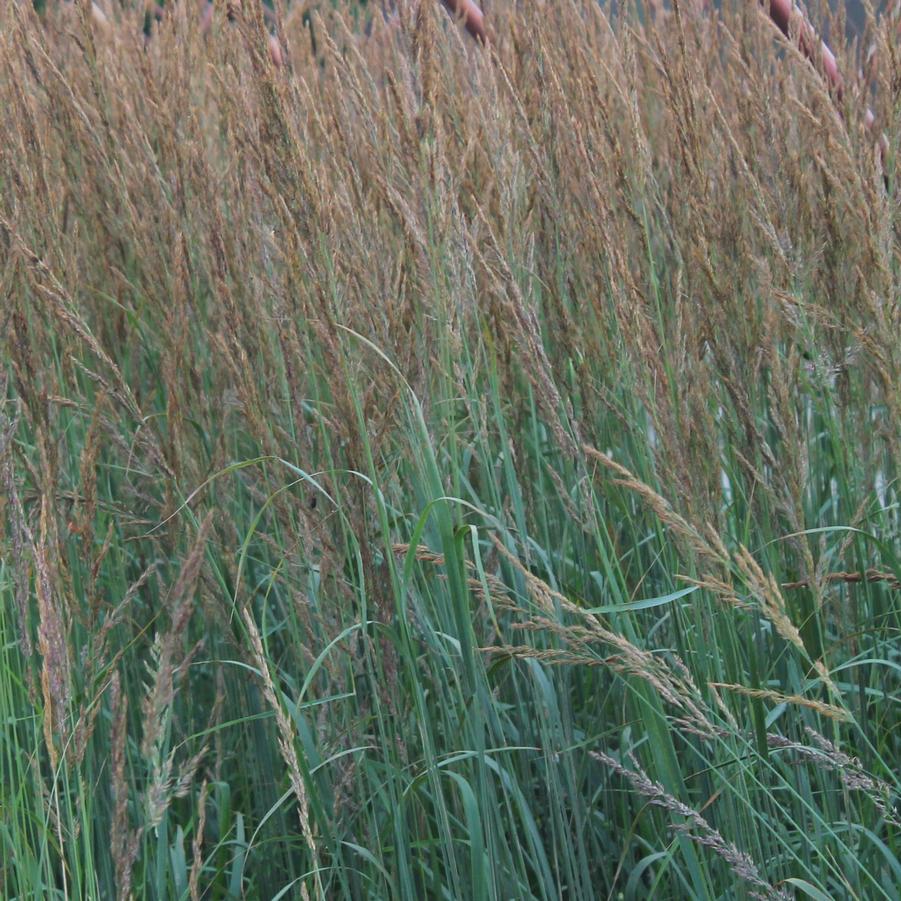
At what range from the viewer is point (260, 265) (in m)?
1.78

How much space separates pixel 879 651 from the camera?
6.01 feet

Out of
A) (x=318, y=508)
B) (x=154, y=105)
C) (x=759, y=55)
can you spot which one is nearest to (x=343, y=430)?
(x=318, y=508)

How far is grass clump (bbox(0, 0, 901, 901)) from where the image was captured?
1432 mm

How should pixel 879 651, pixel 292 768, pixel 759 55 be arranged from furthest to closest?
pixel 759 55, pixel 879 651, pixel 292 768

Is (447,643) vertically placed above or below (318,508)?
below

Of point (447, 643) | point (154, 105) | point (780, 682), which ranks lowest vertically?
point (780, 682)

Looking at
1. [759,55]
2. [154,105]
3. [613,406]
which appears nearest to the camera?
[613,406]

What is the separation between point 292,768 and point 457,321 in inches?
24.5

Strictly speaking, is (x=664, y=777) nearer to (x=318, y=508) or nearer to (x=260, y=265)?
(x=318, y=508)

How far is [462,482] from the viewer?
197 centimetres

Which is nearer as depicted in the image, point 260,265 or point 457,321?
point 457,321

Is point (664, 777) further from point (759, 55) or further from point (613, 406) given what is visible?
point (759, 55)

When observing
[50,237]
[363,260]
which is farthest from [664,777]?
[50,237]

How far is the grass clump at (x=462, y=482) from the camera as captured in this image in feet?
4.70
